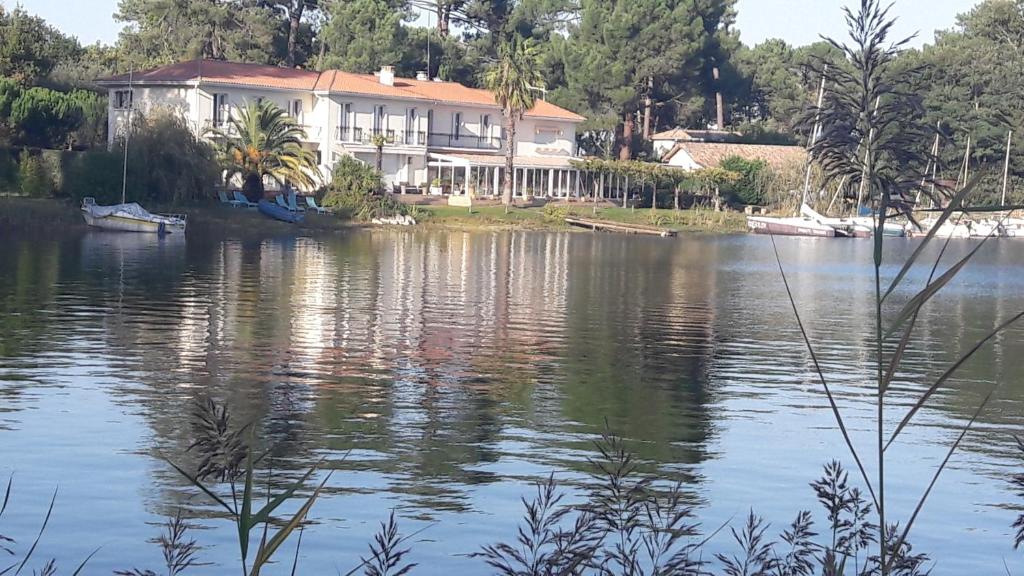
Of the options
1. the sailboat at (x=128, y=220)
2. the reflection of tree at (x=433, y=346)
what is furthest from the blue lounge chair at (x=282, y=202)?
the reflection of tree at (x=433, y=346)

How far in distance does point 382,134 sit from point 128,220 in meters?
24.6

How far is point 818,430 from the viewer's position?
1844 cm

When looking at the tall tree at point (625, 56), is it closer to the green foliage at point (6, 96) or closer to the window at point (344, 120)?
the window at point (344, 120)

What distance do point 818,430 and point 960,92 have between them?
81430 mm

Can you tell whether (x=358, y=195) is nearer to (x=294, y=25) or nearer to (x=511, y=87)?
(x=511, y=87)

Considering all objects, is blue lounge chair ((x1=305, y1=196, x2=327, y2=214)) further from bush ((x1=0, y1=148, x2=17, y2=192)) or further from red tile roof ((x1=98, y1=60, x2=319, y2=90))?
bush ((x1=0, y1=148, x2=17, y2=192))

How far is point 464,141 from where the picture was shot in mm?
86812

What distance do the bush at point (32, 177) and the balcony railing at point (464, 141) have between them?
95.9 ft

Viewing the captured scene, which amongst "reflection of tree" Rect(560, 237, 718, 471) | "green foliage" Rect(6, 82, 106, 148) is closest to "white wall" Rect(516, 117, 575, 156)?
"green foliage" Rect(6, 82, 106, 148)

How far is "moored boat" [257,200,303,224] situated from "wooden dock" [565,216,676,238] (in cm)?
1743

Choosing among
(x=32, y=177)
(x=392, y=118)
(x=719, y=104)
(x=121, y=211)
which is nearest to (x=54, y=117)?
(x=32, y=177)

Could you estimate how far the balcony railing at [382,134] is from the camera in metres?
77.9

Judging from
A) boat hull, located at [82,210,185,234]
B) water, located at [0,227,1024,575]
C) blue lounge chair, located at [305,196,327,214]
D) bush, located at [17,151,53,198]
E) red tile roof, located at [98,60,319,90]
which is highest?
red tile roof, located at [98,60,319,90]

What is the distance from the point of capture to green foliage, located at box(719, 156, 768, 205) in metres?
90.2
